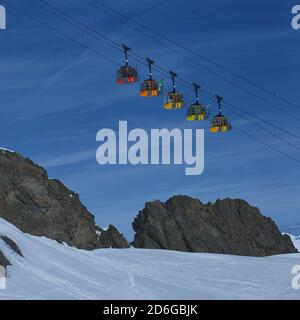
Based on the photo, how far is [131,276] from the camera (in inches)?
1366

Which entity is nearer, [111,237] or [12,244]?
[12,244]

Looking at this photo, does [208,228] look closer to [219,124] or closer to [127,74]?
[219,124]

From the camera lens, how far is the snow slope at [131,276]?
93.9ft

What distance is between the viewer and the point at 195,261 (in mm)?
44188

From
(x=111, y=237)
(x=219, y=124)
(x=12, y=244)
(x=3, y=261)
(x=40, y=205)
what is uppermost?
(x=111, y=237)

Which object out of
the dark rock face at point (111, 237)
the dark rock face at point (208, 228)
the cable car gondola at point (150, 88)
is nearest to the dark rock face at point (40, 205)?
the dark rock face at point (111, 237)

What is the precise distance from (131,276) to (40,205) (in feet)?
134

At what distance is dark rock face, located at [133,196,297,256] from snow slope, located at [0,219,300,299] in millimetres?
69745

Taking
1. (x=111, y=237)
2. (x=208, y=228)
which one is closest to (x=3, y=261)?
(x=111, y=237)

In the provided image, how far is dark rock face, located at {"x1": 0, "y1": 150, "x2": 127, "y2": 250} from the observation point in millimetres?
70812

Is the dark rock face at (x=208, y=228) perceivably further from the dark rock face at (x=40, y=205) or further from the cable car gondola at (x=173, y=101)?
the cable car gondola at (x=173, y=101)

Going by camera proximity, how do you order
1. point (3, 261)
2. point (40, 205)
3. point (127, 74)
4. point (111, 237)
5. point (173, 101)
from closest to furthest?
point (3, 261), point (127, 74), point (173, 101), point (40, 205), point (111, 237)
